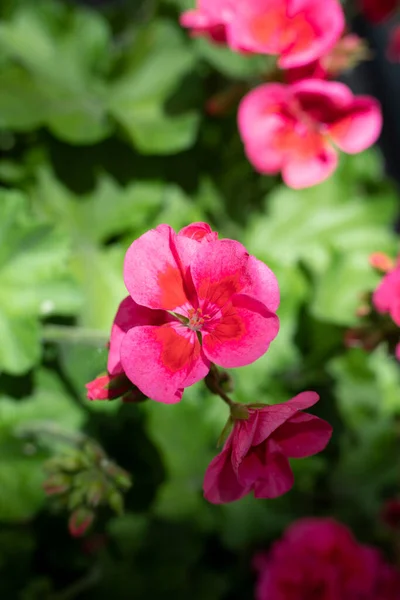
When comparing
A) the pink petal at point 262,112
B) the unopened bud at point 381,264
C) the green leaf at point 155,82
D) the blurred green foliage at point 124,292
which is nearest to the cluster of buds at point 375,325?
the unopened bud at point 381,264

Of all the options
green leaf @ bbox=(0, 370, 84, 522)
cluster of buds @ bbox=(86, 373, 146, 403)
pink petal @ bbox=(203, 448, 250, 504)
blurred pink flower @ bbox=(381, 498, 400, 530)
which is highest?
cluster of buds @ bbox=(86, 373, 146, 403)

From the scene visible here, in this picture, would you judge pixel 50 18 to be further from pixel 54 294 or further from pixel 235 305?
pixel 235 305

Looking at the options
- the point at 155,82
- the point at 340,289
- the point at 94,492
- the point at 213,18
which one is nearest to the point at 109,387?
the point at 94,492

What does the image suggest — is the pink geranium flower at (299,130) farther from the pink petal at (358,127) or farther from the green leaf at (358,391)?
the green leaf at (358,391)

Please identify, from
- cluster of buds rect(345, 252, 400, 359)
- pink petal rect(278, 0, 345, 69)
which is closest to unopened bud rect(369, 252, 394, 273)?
cluster of buds rect(345, 252, 400, 359)

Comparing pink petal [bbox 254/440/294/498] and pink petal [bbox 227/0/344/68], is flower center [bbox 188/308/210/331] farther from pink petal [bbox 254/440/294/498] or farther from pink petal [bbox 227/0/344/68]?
pink petal [bbox 227/0/344/68]

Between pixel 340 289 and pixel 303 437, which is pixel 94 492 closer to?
pixel 303 437

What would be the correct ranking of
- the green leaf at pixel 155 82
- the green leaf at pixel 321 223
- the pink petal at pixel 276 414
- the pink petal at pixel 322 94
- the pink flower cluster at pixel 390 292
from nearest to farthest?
the pink petal at pixel 276 414 → the pink flower cluster at pixel 390 292 → the pink petal at pixel 322 94 → the green leaf at pixel 155 82 → the green leaf at pixel 321 223
